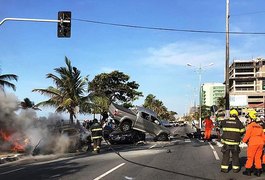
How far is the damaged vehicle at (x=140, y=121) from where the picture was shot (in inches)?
1026

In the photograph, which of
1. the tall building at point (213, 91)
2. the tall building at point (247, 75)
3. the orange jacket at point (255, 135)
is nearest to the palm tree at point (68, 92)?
the orange jacket at point (255, 135)

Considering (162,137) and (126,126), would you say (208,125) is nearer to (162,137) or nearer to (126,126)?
(162,137)

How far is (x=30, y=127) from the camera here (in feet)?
67.1

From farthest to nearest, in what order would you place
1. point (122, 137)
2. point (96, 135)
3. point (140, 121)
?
point (140, 121), point (122, 137), point (96, 135)

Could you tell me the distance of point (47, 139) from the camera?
1925cm

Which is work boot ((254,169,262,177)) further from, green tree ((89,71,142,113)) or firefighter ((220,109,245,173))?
green tree ((89,71,142,113))

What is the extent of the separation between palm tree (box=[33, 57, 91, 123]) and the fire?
1342 cm

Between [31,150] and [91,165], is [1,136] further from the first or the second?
[91,165]

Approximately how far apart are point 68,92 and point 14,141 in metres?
14.5

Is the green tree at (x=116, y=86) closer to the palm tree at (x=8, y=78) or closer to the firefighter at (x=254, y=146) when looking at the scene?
the palm tree at (x=8, y=78)

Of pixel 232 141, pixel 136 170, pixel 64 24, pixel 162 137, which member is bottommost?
pixel 162 137

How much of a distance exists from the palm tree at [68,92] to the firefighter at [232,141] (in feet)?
76.2

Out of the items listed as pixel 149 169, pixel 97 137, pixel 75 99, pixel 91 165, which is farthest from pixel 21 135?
pixel 75 99

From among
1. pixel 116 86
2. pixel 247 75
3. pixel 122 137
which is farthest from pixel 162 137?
pixel 247 75
